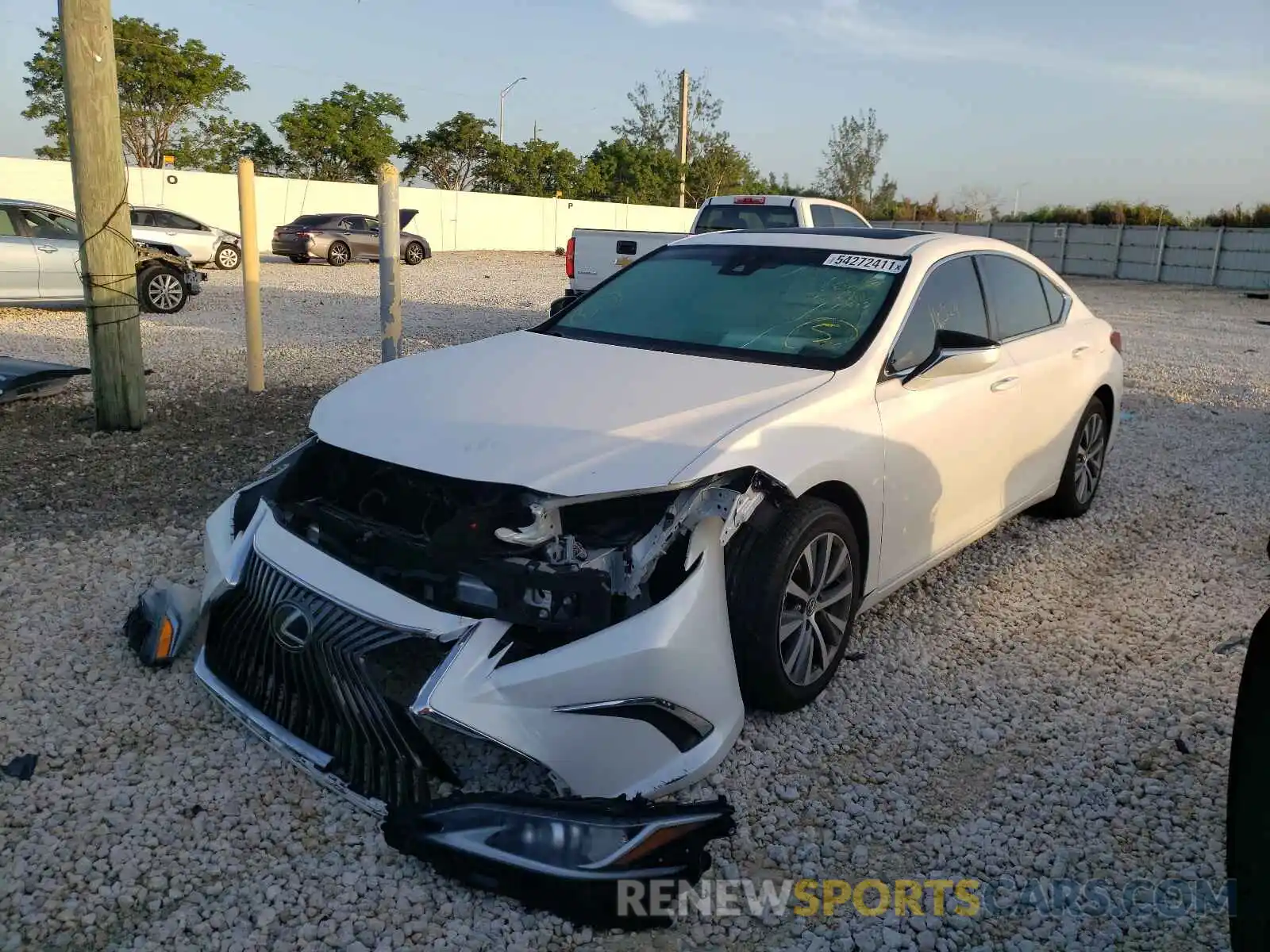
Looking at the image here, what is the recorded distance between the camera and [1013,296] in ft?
16.5

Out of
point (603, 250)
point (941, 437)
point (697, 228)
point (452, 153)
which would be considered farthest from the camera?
point (452, 153)

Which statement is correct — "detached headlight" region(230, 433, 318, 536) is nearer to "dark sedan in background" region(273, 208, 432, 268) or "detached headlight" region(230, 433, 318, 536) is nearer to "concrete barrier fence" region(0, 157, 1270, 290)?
"concrete barrier fence" region(0, 157, 1270, 290)

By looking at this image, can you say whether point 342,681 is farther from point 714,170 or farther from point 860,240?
point 714,170

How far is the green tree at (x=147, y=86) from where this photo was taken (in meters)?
40.9

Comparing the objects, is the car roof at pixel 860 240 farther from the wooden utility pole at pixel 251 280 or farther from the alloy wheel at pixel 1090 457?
the wooden utility pole at pixel 251 280

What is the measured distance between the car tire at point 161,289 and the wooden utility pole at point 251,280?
6.43 metres

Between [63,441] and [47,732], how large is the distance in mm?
3905

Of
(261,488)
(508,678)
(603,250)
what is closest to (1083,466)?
(508,678)

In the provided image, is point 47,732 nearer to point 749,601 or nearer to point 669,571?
point 669,571

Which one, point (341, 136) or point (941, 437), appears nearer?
point (941, 437)

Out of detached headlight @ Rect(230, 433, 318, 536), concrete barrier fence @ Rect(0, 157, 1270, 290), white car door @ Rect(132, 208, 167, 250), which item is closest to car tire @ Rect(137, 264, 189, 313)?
white car door @ Rect(132, 208, 167, 250)

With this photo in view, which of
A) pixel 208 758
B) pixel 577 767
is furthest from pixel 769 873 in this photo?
pixel 208 758

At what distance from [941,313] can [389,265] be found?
169 inches

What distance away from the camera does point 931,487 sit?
4031mm
